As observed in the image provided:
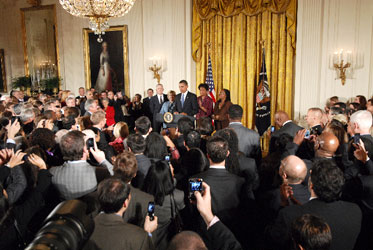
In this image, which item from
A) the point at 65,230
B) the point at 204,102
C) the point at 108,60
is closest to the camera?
the point at 65,230

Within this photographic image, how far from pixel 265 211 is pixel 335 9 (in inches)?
305

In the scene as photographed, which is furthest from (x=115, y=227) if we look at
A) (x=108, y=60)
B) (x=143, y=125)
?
(x=108, y=60)

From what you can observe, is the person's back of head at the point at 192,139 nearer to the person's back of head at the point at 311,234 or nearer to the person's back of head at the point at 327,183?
the person's back of head at the point at 327,183

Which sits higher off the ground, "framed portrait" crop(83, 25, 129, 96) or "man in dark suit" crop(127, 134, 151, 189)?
"framed portrait" crop(83, 25, 129, 96)

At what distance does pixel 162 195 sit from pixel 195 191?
2.47ft

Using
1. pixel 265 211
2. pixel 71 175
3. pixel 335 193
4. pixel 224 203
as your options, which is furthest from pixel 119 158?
pixel 335 193

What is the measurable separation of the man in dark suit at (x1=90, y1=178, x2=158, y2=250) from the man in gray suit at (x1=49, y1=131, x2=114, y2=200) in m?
0.99

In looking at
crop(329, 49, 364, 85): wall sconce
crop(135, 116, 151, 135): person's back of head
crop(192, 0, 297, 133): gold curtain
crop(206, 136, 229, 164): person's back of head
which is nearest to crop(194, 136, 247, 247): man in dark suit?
crop(206, 136, 229, 164): person's back of head

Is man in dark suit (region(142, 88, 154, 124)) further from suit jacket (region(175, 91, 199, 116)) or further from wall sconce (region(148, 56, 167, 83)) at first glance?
suit jacket (region(175, 91, 199, 116))

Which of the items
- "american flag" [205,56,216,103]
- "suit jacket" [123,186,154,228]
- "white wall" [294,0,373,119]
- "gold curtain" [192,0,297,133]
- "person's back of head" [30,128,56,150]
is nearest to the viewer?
"suit jacket" [123,186,154,228]

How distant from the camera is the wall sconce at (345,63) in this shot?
8.95 m

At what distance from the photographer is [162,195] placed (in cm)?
305

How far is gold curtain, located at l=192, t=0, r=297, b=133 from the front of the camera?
9.95 meters

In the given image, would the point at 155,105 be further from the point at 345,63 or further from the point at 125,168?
the point at 125,168
